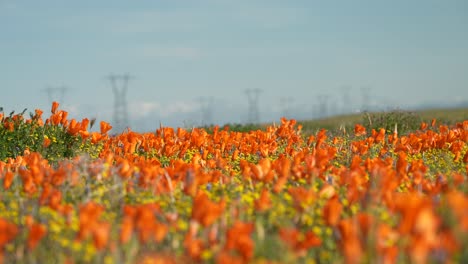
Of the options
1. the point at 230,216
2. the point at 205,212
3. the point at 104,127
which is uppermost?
the point at 104,127

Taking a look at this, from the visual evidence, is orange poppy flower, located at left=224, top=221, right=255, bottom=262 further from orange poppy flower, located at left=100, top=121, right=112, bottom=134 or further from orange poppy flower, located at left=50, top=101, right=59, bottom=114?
orange poppy flower, located at left=50, top=101, right=59, bottom=114

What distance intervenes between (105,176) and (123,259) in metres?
2.20

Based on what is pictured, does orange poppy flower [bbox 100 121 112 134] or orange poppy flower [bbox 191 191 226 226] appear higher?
orange poppy flower [bbox 100 121 112 134]

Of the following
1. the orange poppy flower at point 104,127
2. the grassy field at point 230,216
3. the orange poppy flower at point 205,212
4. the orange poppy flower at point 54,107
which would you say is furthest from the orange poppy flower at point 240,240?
the orange poppy flower at point 54,107

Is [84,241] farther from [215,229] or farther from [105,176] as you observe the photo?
[105,176]

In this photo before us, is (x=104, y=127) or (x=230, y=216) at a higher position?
(x=104, y=127)

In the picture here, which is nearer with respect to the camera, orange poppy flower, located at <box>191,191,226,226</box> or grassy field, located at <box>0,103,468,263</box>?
grassy field, located at <box>0,103,468,263</box>

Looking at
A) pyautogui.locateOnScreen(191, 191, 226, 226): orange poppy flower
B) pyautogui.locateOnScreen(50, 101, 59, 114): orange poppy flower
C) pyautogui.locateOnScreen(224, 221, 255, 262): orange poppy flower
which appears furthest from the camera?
pyautogui.locateOnScreen(50, 101, 59, 114): orange poppy flower

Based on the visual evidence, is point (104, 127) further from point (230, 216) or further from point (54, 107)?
point (230, 216)

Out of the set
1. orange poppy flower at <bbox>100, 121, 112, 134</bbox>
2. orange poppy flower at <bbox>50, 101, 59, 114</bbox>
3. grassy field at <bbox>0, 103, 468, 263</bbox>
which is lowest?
grassy field at <bbox>0, 103, 468, 263</bbox>

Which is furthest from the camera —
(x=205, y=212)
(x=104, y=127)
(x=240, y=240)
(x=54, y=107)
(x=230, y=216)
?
(x=54, y=107)

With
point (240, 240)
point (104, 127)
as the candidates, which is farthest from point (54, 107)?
point (240, 240)

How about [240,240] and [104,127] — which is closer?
[240,240]

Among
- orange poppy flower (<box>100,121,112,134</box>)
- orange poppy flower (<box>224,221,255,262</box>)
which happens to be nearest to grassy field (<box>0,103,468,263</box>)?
orange poppy flower (<box>224,221,255,262</box>)
